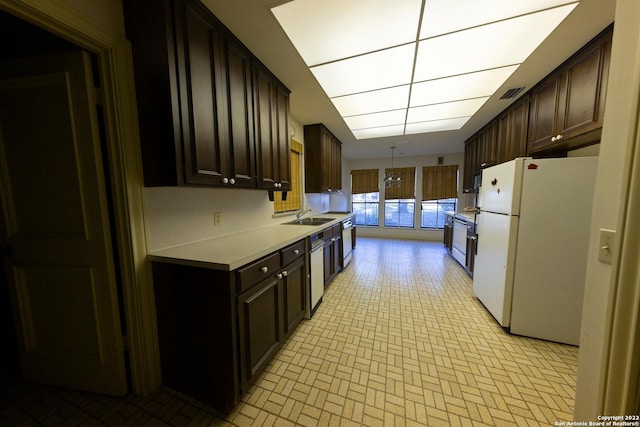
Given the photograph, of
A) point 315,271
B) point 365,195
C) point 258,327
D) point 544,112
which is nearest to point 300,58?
point 315,271

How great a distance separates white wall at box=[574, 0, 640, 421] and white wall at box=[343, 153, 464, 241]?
15.0ft

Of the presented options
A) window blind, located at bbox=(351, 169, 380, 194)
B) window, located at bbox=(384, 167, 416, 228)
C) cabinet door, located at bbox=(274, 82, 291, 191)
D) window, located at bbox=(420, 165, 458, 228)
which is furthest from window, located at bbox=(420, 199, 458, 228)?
cabinet door, located at bbox=(274, 82, 291, 191)

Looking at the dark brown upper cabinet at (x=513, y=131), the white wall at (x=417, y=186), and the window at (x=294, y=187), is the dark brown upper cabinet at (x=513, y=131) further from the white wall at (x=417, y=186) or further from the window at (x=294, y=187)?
the window at (x=294, y=187)

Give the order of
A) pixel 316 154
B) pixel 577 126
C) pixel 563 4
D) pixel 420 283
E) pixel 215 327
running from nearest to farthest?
pixel 215 327, pixel 563 4, pixel 577 126, pixel 420 283, pixel 316 154

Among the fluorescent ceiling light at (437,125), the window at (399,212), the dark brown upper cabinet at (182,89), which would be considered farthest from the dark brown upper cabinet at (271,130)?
the window at (399,212)

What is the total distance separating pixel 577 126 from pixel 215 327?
3120 mm

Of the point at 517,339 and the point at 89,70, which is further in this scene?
the point at 517,339

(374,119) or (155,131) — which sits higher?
(374,119)

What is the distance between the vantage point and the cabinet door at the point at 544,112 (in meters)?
2.01

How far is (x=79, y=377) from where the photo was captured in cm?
136

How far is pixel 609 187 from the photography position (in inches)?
30.7

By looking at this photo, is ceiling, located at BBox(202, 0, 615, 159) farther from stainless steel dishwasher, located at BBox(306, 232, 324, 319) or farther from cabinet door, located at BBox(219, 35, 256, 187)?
stainless steel dishwasher, located at BBox(306, 232, 324, 319)

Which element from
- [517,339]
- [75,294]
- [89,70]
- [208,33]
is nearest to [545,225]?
[517,339]

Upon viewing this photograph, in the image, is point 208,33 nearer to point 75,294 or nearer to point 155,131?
point 155,131
